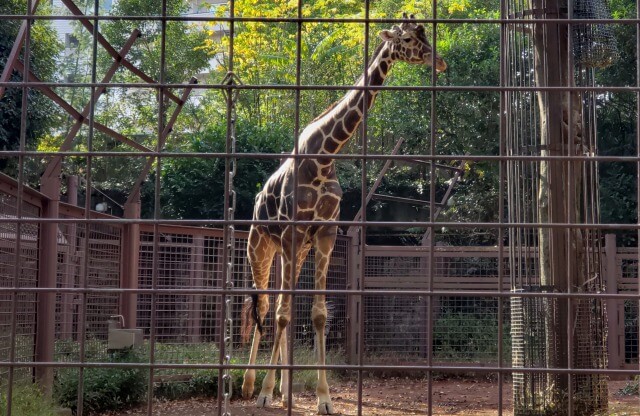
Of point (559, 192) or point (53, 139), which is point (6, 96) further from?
point (559, 192)

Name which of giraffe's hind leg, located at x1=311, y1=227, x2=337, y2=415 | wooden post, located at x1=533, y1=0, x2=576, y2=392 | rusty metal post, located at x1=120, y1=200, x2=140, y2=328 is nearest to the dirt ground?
giraffe's hind leg, located at x1=311, y1=227, x2=337, y2=415

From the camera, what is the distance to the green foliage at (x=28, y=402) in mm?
5836

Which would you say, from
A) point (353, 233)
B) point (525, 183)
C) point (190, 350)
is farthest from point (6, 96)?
point (525, 183)

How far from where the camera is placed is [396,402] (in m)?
9.70

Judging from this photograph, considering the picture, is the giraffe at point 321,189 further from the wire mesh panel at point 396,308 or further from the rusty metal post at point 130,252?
the wire mesh panel at point 396,308

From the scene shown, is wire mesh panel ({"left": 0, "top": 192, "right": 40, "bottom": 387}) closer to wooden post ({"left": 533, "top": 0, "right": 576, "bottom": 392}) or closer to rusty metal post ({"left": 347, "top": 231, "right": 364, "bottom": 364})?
wooden post ({"left": 533, "top": 0, "right": 576, "bottom": 392})

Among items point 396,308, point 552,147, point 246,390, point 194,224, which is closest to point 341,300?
point 396,308

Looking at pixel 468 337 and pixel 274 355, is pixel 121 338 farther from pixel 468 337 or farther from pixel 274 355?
pixel 468 337

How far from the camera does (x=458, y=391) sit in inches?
440

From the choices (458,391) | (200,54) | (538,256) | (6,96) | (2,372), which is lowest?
(458,391)

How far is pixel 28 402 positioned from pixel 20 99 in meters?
12.8

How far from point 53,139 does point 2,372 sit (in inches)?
705

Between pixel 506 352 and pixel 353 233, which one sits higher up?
pixel 353 233

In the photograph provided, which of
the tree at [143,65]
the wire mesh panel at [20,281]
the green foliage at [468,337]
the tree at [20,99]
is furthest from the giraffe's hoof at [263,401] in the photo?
the tree at [143,65]
